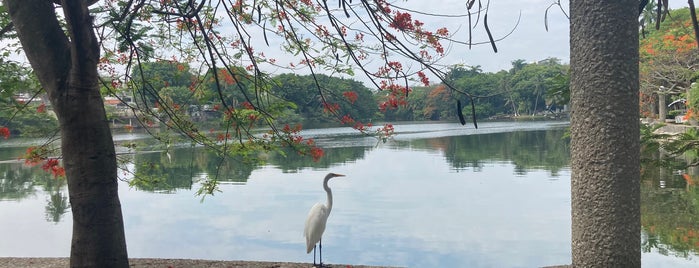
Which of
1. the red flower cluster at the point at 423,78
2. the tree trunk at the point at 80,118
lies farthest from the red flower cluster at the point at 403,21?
the tree trunk at the point at 80,118

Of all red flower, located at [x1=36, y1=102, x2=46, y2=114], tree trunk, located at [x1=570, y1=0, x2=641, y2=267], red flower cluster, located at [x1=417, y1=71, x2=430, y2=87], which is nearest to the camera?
tree trunk, located at [x1=570, y1=0, x2=641, y2=267]

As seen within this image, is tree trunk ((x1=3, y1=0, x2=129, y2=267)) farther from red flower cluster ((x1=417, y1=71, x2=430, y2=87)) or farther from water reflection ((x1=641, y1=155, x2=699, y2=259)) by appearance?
water reflection ((x1=641, y1=155, x2=699, y2=259))

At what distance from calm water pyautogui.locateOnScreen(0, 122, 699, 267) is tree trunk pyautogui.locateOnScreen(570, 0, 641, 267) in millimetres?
1767

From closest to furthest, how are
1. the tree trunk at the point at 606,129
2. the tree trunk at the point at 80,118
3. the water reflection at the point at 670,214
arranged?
the tree trunk at the point at 606,129 < the tree trunk at the point at 80,118 < the water reflection at the point at 670,214

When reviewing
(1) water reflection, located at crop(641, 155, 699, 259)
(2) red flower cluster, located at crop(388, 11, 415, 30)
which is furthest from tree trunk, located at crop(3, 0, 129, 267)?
(1) water reflection, located at crop(641, 155, 699, 259)

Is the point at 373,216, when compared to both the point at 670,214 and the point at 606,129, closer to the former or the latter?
the point at 670,214

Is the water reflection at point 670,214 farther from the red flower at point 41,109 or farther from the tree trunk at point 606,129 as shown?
the red flower at point 41,109

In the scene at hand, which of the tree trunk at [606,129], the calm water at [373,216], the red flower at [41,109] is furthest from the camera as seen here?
the calm water at [373,216]

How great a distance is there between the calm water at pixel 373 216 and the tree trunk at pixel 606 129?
177 centimetres

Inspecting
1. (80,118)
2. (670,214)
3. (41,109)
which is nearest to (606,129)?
(80,118)

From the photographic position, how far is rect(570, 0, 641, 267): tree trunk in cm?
273

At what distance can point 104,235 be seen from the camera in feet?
9.95

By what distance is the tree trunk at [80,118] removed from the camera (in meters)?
2.94

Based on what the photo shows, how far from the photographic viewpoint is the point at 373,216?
34.7 ft
